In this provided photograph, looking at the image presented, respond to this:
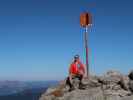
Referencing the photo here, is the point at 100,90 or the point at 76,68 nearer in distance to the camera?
the point at 100,90

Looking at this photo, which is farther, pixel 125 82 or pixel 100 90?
pixel 125 82

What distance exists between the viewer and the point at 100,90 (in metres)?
34.3

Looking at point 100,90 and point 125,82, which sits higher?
point 125,82

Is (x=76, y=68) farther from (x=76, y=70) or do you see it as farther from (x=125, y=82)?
(x=125, y=82)

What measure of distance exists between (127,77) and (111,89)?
2332 mm

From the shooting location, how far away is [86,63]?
131ft

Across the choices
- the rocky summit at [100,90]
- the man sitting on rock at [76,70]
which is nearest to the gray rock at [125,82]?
the rocky summit at [100,90]

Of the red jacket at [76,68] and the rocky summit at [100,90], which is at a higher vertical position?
the red jacket at [76,68]

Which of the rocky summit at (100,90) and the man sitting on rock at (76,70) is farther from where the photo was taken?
the man sitting on rock at (76,70)

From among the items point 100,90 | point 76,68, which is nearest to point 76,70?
point 76,68

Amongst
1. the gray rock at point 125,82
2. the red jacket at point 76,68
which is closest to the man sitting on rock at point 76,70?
the red jacket at point 76,68

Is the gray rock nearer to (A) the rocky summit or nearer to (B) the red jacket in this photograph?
(A) the rocky summit

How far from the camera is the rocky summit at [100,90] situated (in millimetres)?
33156

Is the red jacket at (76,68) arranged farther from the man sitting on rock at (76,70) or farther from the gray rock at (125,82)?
the gray rock at (125,82)
